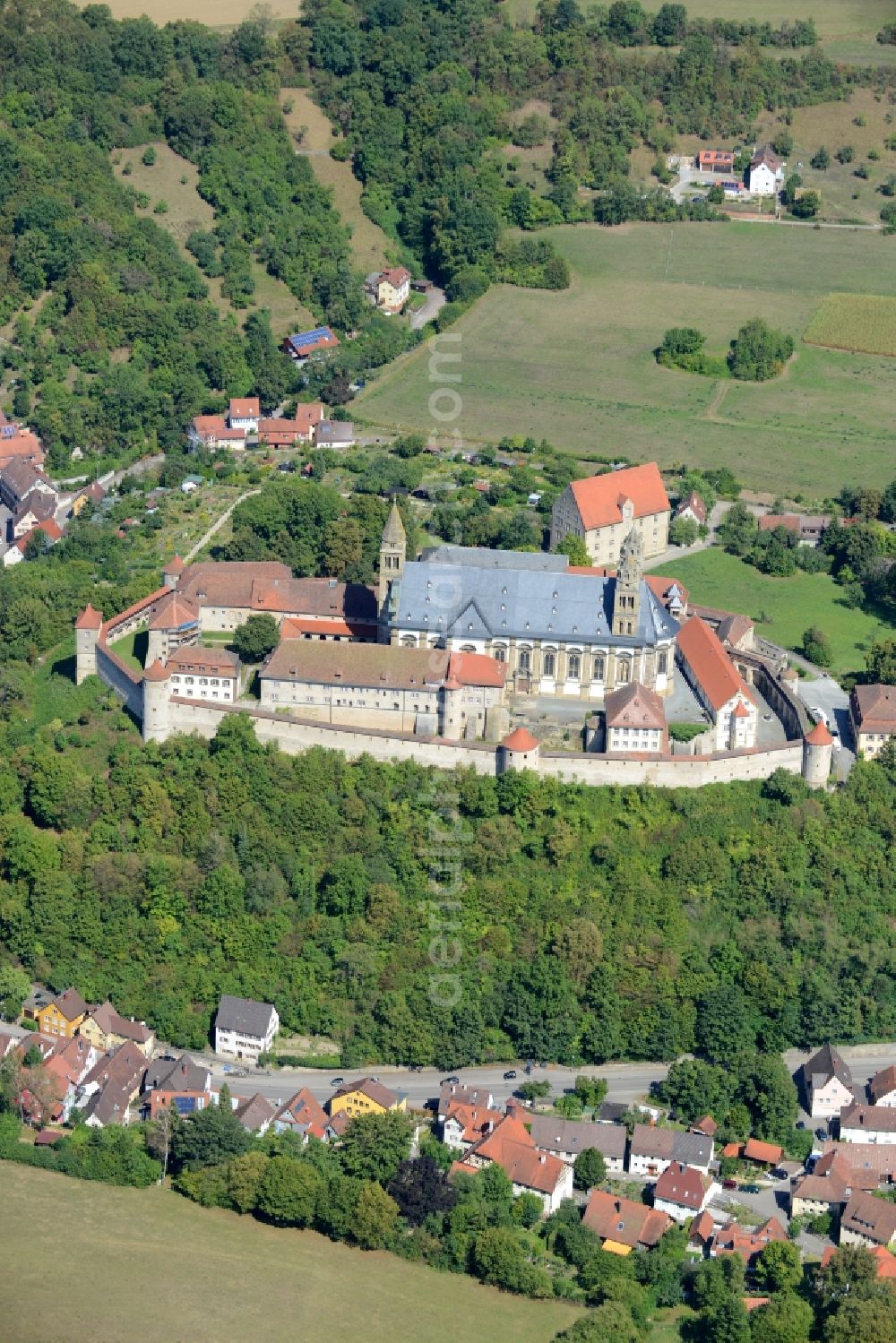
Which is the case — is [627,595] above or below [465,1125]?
above

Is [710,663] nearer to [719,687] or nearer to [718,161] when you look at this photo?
[719,687]

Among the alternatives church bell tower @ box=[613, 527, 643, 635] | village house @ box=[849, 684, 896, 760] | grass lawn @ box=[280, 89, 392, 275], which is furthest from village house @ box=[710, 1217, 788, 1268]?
grass lawn @ box=[280, 89, 392, 275]

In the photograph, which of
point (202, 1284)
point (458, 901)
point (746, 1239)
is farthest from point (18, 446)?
point (746, 1239)

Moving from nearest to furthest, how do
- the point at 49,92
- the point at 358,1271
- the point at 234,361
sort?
1. the point at 358,1271
2. the point at 234,361
3. the point at 49,92

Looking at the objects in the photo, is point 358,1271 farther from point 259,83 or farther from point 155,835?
point 259,83

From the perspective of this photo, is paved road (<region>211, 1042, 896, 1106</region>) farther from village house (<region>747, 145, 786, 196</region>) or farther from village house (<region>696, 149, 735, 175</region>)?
village house (<region>696, 149, 735, 175</region>)

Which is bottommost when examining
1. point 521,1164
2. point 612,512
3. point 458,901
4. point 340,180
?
point 521,1164

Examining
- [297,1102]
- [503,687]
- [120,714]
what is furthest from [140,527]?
[297,1102]
